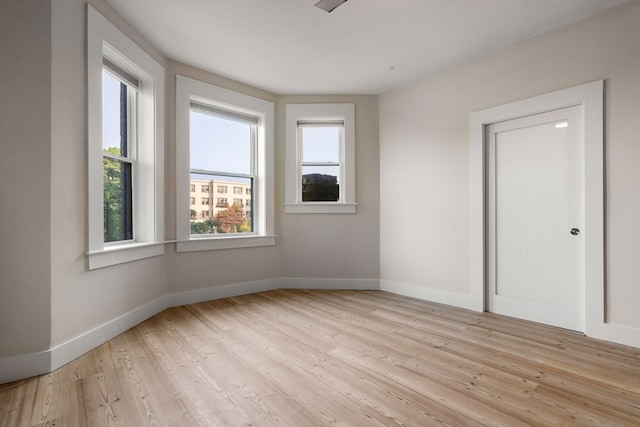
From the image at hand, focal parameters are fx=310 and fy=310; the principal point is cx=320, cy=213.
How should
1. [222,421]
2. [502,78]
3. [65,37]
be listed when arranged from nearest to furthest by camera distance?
[222,421] → [65,37] → [502,78]

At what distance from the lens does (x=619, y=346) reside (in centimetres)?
246

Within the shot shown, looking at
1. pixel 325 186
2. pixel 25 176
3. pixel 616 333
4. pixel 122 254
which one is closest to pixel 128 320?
pixel 122 254

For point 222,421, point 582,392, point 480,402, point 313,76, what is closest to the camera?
point 222,421

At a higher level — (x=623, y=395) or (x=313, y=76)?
(x=313, y=76)

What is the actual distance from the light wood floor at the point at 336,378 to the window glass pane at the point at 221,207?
1232 mm

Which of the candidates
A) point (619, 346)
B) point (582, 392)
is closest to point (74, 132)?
point (582, 392)

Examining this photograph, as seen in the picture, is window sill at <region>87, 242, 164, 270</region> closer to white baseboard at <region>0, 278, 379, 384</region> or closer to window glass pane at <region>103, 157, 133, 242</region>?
window glass pane at <region>103, 157, 133, 242</region>

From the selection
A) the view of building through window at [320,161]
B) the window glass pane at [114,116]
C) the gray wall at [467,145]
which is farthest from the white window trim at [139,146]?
the gray wall at [467,145]

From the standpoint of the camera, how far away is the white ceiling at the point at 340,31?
2544 millimetres

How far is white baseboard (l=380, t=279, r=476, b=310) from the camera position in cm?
351

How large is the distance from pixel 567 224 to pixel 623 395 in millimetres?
1513

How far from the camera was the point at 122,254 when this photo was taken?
271cm

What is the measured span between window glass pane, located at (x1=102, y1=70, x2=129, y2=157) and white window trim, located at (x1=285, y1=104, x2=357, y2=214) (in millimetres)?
1985

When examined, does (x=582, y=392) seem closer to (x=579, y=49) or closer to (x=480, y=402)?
(x=480, y=402)
